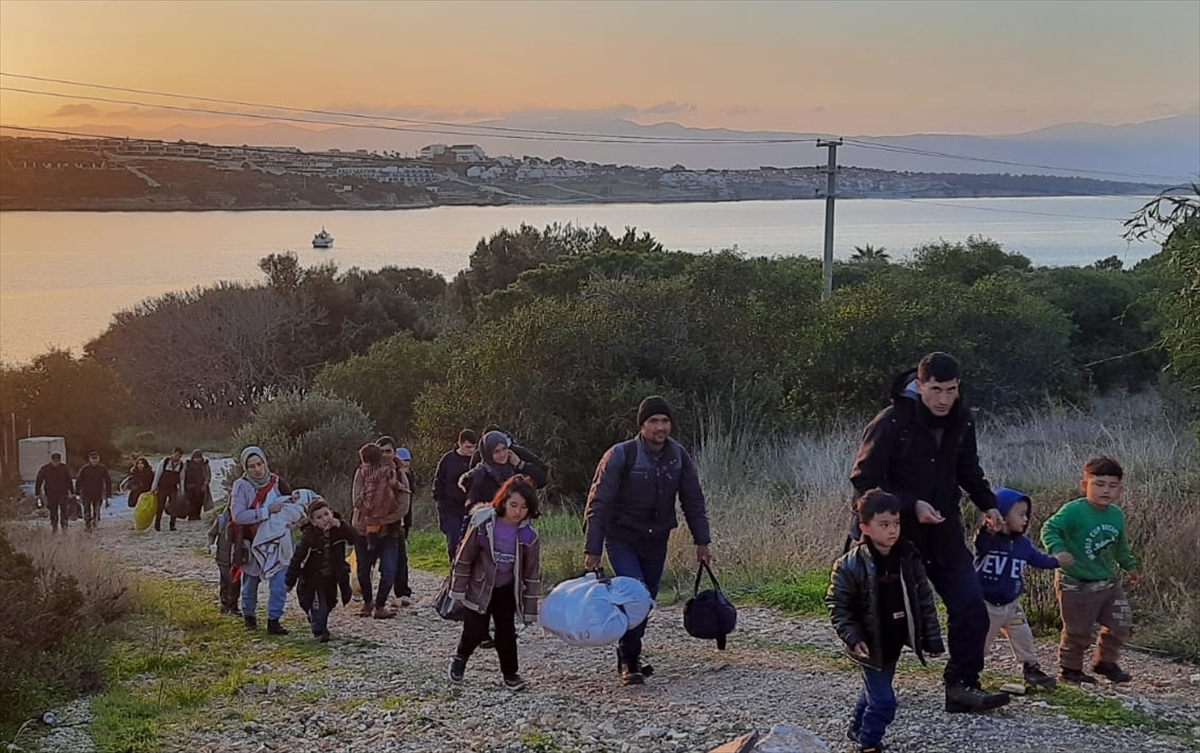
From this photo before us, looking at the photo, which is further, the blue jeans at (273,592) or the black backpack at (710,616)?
the blue jeans at (273,592)

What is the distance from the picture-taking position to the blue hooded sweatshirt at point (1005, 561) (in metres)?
7.13

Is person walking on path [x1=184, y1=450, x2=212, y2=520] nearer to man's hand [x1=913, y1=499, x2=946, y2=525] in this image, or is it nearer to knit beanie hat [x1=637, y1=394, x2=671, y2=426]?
knit beanie hat [x1=637, y1=394, x2=671, y2=426]

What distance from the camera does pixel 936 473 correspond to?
6.37 m

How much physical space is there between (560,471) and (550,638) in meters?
11.0

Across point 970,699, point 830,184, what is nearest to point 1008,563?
point 970,699

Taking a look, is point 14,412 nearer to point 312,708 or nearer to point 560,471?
point 560,471

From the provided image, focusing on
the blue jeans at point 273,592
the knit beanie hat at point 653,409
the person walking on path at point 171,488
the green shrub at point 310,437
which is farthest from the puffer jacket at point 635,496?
the green shrub at point 310,437

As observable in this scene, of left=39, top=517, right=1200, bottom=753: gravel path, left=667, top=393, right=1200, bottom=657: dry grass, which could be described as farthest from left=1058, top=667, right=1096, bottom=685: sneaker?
left=667, top=393, right=1200, bottom=657: dry grass

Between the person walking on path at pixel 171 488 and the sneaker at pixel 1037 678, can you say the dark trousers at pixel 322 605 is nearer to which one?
the sneaker at pixel 1037 678

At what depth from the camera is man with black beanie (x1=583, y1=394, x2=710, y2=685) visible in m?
7.73

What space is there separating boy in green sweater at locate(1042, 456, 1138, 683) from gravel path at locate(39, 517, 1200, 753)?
411mm

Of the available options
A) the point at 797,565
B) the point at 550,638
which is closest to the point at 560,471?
the point at 797,565

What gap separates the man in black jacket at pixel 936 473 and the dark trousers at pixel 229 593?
7.44 metres

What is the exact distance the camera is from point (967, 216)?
99000mm
